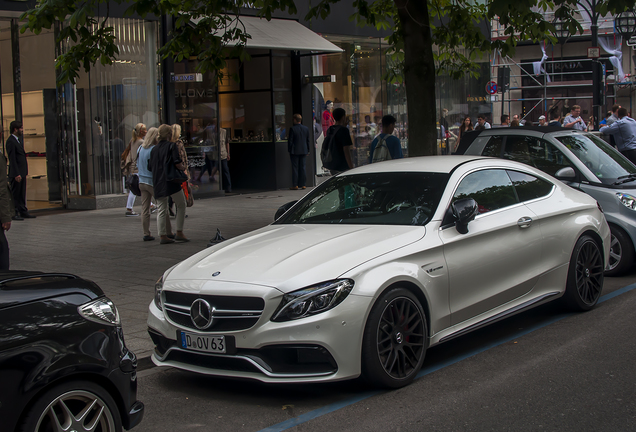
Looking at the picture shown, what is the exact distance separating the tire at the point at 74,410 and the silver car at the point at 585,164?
21.2ft

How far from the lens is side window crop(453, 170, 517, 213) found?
19.5ft

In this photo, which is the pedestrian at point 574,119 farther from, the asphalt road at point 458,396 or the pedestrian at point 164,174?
the asphalt road at point 458,396

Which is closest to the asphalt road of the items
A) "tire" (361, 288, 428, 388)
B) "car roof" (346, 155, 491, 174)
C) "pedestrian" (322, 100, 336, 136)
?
"tire" (361, 288, 428, 388)

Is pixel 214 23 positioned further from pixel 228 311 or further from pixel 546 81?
pixel 546 81

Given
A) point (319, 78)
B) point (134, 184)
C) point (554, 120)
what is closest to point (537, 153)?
point (134, 184)

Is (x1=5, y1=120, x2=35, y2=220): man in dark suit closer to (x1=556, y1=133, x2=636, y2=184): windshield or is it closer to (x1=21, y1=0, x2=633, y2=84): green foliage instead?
(x1=21, y1=0, x2=633, y2=84): green foliage

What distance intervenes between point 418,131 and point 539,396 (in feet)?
20.8

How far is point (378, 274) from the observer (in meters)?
4.77

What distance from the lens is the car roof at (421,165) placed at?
6098 millimetres

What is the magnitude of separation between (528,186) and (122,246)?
271 inches

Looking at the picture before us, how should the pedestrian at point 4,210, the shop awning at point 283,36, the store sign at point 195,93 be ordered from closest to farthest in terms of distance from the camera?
the pedestrian at point 4,210
the shop awning at point 283,36
the store sign at point 195,93

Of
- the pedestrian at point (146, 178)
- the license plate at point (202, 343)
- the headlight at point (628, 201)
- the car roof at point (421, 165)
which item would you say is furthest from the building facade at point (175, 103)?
the license plate at point (202, 343)

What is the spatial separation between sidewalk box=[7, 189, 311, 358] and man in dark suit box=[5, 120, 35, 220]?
44 centimetres

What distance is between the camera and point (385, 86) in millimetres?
24219
